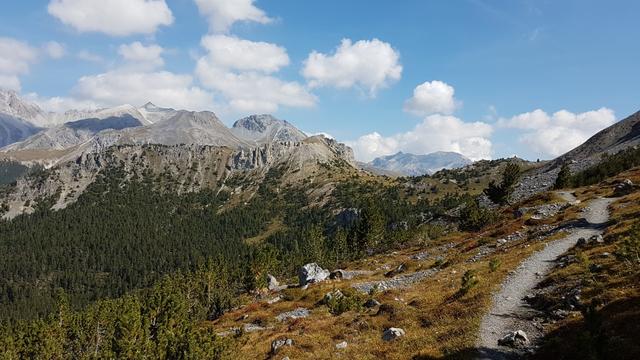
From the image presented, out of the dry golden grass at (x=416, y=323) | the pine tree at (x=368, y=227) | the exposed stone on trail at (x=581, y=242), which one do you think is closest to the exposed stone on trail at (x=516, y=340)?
the dry golden grass at (x=416, y=323)

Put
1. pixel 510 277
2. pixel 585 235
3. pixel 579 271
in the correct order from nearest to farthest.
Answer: pixel 579 271
pixel 510 277
pixel 585 235

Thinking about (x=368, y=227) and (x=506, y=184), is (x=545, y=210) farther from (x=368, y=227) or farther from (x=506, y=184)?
(x=368, y=227)

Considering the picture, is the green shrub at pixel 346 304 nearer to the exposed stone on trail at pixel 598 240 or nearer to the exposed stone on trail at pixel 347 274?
the exposed stone on trail at pixel 598 240

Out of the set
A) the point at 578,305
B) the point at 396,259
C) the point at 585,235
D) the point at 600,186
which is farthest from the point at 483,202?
the point at 578,305

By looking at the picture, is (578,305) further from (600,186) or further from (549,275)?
(600,186)

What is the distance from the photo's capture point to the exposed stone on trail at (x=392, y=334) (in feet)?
120

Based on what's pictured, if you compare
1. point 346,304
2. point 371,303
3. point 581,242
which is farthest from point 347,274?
point 581,242

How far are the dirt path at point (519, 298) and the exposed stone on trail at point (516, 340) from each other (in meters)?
0.47

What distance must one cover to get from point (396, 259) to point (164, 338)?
68.9 metres

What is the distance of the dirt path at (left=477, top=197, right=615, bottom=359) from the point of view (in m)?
29.3

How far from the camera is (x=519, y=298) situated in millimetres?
38781

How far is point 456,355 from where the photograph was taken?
28.0 metres

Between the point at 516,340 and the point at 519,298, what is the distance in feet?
36.4

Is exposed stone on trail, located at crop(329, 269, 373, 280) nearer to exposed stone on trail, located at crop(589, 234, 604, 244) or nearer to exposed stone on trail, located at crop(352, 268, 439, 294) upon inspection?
exposed stone on trail, located at crop(352, 268, 439, 294)
